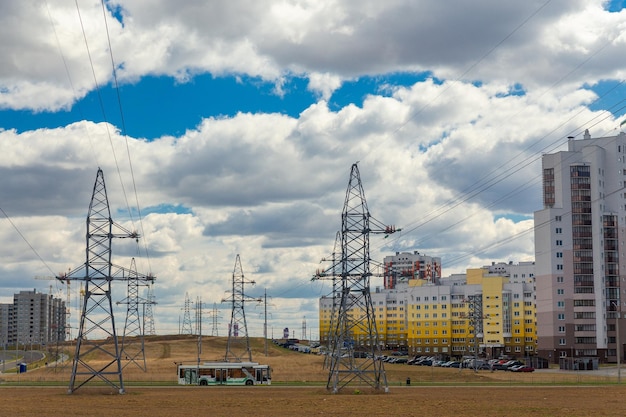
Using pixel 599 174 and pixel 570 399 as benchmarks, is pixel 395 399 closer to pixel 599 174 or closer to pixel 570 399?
pixel 570 399

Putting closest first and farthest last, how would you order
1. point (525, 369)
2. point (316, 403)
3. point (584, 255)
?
point (316, 403) → point (525, 369) → point (584, 255)

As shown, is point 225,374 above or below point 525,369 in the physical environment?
above

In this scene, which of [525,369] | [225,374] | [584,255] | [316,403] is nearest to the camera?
[316,403]

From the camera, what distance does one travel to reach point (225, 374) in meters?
109

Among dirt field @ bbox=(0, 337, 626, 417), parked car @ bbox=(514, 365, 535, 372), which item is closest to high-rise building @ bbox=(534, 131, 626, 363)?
parked car @ bbox=(514, 365, 535, 372)

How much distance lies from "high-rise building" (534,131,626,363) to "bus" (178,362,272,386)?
97509mm

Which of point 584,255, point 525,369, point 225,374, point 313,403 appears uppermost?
point 584,255

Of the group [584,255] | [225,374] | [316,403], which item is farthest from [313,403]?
[584,255]

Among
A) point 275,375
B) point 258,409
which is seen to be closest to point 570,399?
point 258,409

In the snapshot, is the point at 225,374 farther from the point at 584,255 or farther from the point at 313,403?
the point at 584,255

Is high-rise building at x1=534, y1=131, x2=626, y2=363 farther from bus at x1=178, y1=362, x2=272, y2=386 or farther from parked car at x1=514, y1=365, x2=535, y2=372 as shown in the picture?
bus at x1=178, y1=362, x2=272, y2=386

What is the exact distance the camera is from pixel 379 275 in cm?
8256

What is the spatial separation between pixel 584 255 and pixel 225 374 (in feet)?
346

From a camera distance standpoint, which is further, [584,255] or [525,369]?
[584,255]
